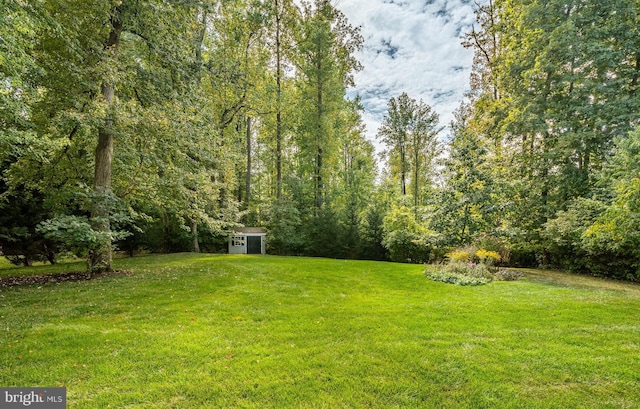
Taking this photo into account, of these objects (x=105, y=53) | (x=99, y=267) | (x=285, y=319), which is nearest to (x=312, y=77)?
(x=105, y=53)

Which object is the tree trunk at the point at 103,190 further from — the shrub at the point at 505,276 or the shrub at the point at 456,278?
the shrub at the point at 505,276

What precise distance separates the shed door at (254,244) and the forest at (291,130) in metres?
0.68

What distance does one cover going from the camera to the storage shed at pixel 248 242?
701 inches

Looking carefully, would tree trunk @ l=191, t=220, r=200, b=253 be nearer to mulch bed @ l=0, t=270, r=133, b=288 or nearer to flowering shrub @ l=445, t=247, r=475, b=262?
mulch bed @ l=0, t=270, r=133, b=288

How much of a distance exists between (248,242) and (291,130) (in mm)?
9029

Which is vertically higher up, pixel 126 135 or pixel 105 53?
pixel 105 53

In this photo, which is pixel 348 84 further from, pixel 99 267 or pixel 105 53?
pixel 99 267

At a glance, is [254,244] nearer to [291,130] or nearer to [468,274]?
[291,130]

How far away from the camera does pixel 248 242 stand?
1795 centimetres

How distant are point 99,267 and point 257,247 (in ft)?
32.6

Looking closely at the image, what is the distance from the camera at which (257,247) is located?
711 inches

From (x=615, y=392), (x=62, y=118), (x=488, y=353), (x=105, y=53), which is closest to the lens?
(x=615, y=392)

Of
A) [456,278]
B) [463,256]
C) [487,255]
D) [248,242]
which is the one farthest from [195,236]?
[487,255]

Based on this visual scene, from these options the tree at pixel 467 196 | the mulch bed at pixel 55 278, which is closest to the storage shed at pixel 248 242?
the mulch bed at pixel 55 278
